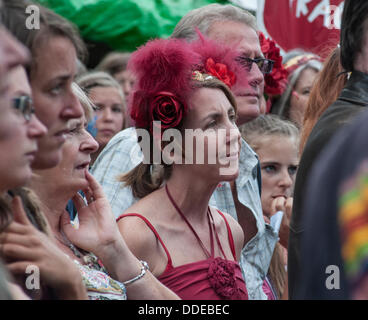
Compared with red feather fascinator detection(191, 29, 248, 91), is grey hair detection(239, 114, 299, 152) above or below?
below

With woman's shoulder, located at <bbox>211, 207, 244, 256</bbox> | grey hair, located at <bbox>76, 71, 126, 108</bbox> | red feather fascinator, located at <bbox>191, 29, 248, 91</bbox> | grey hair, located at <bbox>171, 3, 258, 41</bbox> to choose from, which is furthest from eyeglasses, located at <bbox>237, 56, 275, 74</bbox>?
grey hair, located at <bbox>76, 71, 126, 108</bbox>

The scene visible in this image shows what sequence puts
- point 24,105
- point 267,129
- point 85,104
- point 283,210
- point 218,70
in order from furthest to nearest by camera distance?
point 267,129, point 283,210, point 218,70, point 85,104, point 24,105

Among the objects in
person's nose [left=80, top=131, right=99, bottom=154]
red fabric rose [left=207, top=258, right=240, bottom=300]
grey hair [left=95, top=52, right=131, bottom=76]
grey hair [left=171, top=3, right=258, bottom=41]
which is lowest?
grey hair [left=95, top=52, right=131, bottom=76]

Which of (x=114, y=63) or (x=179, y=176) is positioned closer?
(x=179, y=176)

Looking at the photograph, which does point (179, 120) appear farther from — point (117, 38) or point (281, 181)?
point (117, 38)

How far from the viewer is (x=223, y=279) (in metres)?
2.96

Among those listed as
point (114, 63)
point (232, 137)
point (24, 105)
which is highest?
point (24, 105)

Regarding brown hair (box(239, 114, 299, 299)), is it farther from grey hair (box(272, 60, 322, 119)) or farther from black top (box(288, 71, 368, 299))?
black top (box(288, 71, 368, 299))

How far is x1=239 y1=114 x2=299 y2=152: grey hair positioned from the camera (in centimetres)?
489

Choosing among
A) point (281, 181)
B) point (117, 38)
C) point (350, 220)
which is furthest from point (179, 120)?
point (117, 38)

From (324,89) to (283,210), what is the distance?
3.71 feet

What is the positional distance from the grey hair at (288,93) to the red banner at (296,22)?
33 centimetres

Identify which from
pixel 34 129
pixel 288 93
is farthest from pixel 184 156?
pixel 288 93

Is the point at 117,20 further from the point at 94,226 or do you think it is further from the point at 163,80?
the point at 94,226
